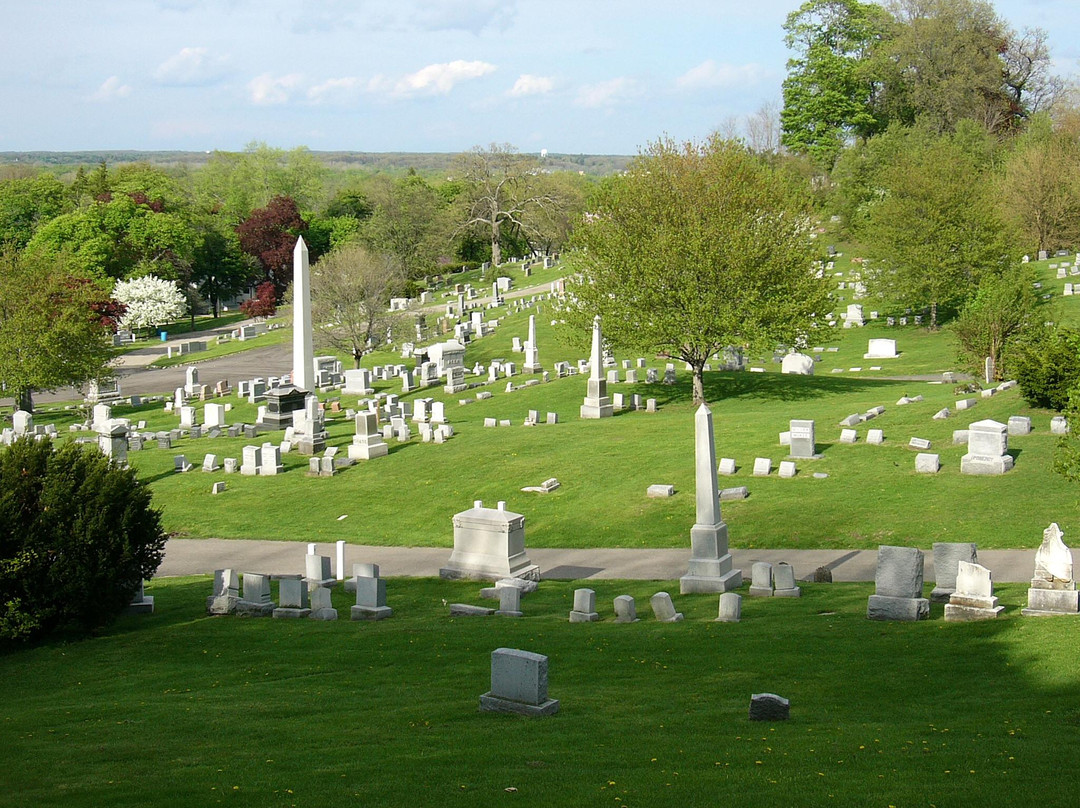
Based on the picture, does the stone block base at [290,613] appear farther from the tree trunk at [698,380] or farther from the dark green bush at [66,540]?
the tree trunk at [698,380]

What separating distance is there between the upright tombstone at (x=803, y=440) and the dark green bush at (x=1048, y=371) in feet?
21.0

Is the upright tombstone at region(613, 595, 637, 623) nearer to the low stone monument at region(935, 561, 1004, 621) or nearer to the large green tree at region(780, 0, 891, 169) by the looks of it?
the low stone monument at region(935, 561, 1004, 621)

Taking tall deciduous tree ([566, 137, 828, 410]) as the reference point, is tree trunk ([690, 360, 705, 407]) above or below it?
below

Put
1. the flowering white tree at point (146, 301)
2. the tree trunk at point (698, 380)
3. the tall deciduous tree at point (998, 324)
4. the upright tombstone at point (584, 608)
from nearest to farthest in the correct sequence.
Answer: the upright tombstone at point (584, 608), the tall deciduous tree at point (998, 324), the tree trunk at point (698, 380), the flowering white tree at point (146, 301)

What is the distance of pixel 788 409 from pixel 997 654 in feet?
71.9

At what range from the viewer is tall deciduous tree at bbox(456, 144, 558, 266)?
326 ft

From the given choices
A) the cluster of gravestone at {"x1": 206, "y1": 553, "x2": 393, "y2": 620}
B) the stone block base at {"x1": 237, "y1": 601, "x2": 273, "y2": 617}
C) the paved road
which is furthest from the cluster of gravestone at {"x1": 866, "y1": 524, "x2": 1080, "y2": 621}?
the stone block base at {"x1": 237, "y1": 601, "x2": 273, "y2": 617}

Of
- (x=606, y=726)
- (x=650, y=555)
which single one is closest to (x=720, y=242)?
(x=650, y=555)

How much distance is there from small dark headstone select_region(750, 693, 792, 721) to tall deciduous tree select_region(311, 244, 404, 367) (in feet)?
151

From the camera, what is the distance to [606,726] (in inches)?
404

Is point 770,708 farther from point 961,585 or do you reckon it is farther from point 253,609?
point 253,609

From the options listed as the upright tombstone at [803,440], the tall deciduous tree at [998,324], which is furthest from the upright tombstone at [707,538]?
the tall deciduous tree at [998,324]

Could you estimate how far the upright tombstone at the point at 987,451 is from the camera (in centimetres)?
2316

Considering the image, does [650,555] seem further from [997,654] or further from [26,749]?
[26,749]
